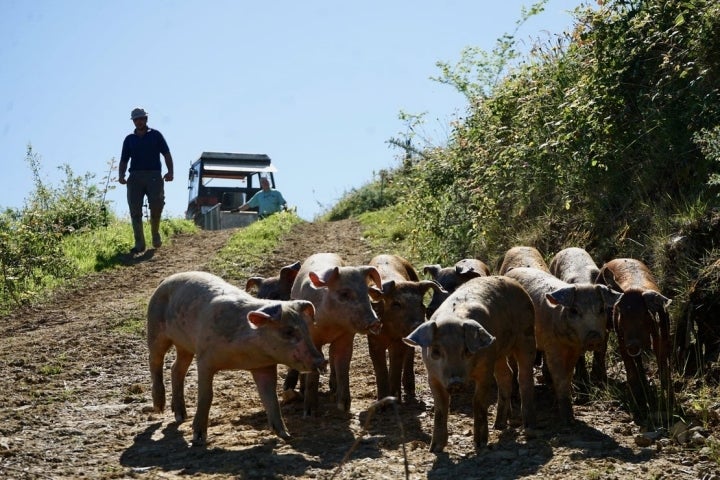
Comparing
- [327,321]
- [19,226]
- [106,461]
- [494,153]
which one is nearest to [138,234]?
[19,226]

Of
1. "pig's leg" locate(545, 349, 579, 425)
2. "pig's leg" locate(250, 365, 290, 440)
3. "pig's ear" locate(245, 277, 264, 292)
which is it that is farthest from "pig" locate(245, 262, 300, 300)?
"pig's leg" locate(545, 349, 579, 425)

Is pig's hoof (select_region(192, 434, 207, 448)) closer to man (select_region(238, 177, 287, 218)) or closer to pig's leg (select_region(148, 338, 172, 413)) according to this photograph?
pig's leg (select_region(148, 338, 172, 413))

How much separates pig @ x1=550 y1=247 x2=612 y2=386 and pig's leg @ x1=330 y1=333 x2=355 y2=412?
6.77 ft

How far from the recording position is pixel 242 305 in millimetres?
8023

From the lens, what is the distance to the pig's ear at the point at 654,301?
8.67 m

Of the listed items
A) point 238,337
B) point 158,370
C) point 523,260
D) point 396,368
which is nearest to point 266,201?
point 523,260

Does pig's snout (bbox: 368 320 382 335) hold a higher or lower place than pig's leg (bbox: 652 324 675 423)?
higher

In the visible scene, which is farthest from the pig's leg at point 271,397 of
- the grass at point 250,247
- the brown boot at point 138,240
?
the brown boot at point 138,240

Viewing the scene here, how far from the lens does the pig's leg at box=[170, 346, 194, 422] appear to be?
8555 millimetres

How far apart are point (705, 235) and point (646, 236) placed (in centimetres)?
82

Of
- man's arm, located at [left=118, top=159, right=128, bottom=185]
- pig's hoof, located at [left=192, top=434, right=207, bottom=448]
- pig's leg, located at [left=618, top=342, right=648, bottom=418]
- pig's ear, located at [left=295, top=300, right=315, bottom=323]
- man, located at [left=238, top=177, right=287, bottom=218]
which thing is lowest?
pig's hoof, located at [left=192, top=434, right=207, bottom=448]

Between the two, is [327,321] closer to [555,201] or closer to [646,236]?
[646,236]

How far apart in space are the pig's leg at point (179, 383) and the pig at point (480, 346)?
7.13 ft

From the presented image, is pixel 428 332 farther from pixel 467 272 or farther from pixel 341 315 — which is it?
pixel 467 272
